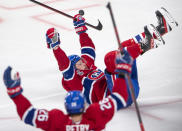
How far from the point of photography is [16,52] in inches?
140

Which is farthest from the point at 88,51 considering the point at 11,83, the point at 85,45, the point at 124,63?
the point at 11,83

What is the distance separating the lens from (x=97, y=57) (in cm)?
344

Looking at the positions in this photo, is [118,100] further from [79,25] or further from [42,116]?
[79,25]

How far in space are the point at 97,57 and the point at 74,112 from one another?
179 cm

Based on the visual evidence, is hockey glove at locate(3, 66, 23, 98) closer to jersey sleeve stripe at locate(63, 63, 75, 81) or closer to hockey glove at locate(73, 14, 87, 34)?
jersey sleeve stripe at locate(63, 63, 75, 81)

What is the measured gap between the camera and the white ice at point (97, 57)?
2.54 meters

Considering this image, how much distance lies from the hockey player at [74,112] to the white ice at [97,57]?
25.1 inches

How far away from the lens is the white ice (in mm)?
2541

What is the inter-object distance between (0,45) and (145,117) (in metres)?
2.00

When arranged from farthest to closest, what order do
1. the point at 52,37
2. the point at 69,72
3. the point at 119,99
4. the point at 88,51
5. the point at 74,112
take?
the point at 88,51 < the point at 69,72 < the point at 52,37 < the point at 119,99 < the point at 74,112

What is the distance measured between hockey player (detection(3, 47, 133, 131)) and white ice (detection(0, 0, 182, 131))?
0.64m

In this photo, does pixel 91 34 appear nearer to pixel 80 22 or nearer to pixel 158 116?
pixel 80 22

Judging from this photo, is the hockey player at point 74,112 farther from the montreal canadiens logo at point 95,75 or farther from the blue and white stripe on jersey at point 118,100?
the montreal canadiens logo at point 95,75

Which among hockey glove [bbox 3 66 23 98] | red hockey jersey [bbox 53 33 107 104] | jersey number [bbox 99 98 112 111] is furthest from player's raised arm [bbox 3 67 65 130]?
red hockey jersey [bbox 53 33 107 104]
